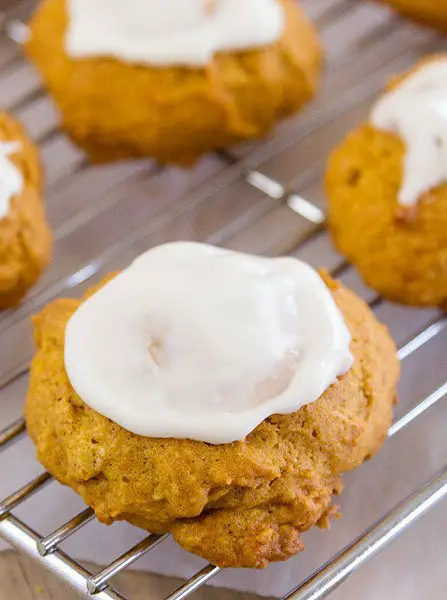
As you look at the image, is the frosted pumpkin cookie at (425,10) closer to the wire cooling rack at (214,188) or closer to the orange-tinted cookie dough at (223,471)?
the wire cooling rack at (214,188)

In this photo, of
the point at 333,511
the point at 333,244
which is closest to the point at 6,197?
the point at 333,244

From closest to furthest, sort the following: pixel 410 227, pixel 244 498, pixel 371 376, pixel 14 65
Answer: pixel 244 498 → pixel 371 376 → pixel 410 227 → pixel 14 65

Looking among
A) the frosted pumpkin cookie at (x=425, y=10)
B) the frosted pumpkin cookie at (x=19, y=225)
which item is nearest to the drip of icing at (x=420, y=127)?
the frosted pumpkin cookie at (x=425, y=10)

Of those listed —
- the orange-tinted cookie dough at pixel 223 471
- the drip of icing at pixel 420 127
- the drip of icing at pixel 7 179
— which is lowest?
the orange-tinted cookie dough at pixel 223 471

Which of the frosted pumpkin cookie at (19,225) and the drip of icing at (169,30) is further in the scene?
the drip of icing at (169,30)

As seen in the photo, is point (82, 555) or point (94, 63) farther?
point (94, 63)

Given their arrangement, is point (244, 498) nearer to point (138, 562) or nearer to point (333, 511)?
point (333, 511)

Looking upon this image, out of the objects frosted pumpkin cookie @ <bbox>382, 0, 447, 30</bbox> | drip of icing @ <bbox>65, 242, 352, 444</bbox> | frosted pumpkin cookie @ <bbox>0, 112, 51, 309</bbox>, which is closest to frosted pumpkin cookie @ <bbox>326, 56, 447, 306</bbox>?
→ drip of icing @ <bbox>65, 242, 352, 444</bbox>
